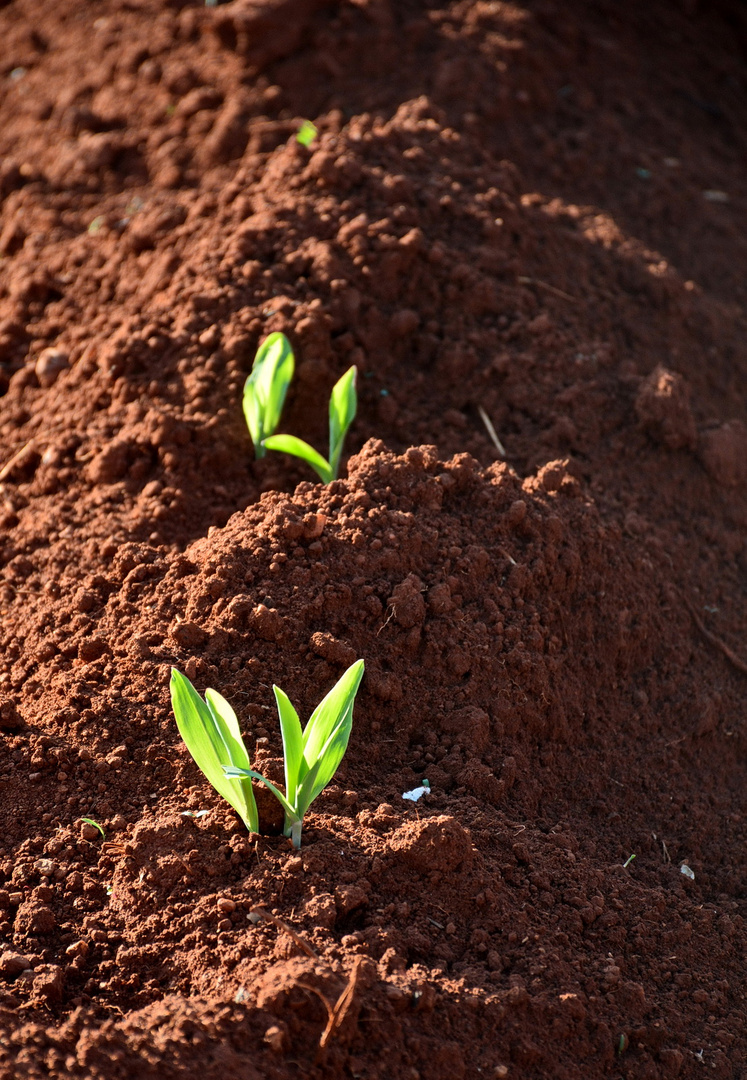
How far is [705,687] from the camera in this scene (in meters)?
2.38

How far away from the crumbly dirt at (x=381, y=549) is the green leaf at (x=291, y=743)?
118mm

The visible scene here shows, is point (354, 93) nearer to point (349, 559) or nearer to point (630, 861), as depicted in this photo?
point (349, 559)

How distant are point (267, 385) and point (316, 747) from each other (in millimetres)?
1061

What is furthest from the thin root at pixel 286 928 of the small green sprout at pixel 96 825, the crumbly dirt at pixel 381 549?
the small green sprout at pixel 96 825

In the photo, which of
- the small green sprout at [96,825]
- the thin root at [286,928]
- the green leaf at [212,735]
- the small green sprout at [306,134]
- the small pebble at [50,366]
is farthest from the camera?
the small green sprout at [306,134]

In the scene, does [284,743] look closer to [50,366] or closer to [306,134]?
[50,366]

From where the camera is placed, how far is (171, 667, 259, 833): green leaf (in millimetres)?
1720

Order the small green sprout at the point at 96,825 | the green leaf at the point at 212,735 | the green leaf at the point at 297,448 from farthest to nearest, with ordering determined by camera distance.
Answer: the green leaf at the point at 297,448, the small green sprout at the point at 96,825, the green leaf at the point at 212,735

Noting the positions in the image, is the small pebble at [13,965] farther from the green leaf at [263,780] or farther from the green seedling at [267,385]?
the green seedling at [267,385]

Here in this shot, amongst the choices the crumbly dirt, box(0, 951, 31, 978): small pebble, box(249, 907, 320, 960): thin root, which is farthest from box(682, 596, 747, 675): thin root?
box(0, 951, 31, 978): small pebble

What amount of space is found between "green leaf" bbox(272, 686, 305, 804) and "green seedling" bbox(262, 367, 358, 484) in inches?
31.7

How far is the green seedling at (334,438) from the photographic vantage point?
237cm

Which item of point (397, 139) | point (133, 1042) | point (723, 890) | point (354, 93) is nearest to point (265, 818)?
point (133, 1042)

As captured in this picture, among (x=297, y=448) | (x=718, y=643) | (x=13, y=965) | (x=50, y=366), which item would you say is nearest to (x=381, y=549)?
(x=297, y=448)
